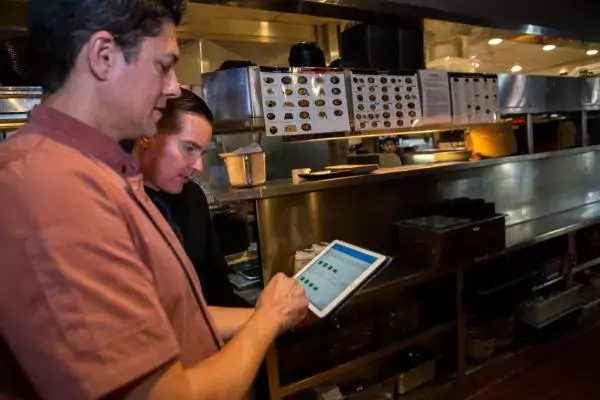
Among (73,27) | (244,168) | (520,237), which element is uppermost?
(73,27)

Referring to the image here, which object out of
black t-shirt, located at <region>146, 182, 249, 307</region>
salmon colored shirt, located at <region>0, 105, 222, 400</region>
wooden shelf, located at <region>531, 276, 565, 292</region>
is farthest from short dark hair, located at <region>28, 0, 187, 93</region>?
wooden shelf, located at <region>531, 276, 565, 292</region>

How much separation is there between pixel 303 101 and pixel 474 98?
1.26m

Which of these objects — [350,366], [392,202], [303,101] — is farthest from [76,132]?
[392,202]

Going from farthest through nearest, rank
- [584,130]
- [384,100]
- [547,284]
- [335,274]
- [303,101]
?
[584,130] → [547,284] → [384,100] → [303,101] → [335,274]

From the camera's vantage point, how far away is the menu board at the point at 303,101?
1.96 m

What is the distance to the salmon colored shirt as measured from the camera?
0.55 meters

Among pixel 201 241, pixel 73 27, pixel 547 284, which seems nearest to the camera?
pixel 73 27

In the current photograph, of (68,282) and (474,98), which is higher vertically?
(474,98)

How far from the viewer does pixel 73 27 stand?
0.67m

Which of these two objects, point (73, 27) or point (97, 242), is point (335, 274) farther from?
point (73, 27)

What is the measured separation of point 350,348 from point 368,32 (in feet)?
5.52

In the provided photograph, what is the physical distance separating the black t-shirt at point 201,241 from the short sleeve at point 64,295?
0.98 meters

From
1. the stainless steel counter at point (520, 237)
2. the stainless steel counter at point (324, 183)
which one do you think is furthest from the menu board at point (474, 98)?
the stainless steel counter at point (520, 237)

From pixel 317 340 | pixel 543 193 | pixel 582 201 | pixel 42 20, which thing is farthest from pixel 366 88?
pixel 582 201
